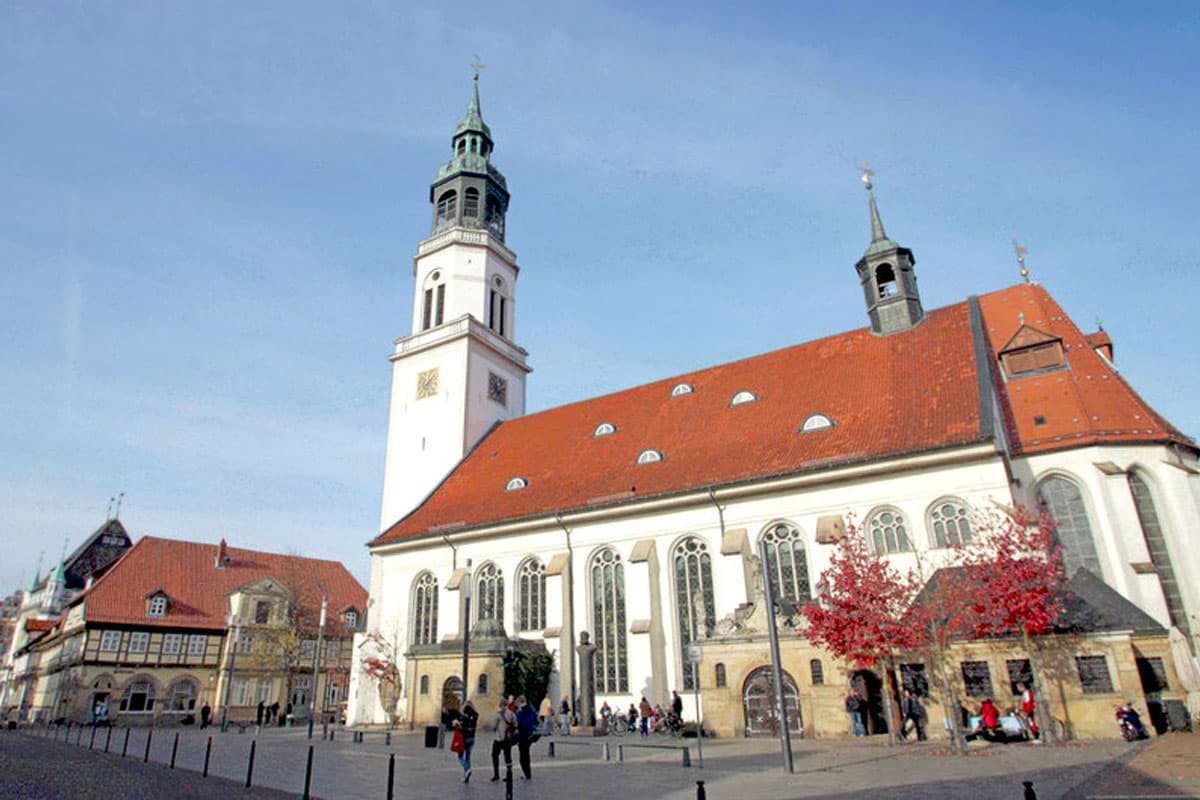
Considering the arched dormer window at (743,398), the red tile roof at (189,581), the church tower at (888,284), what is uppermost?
the church tower at (888,284)

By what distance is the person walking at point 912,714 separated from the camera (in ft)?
53.0

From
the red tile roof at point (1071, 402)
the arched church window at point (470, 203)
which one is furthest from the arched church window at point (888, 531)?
the arched church window at point (470, 203)

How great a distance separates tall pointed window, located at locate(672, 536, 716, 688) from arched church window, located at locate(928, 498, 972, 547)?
663cm

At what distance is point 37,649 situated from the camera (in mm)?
49594

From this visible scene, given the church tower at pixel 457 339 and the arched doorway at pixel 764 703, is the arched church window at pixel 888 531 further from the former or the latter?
the church tower at pixel 457 339

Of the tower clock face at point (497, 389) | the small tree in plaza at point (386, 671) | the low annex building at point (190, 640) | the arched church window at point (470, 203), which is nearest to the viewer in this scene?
the small tree in plaza at point (386, 671)

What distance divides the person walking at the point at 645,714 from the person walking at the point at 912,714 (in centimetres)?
727

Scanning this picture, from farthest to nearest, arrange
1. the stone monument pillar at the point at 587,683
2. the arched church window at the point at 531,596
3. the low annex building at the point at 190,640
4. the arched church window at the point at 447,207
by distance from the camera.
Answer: the arched church window at the point at 447,207 < the low annex building at the point at 190,640 < the arched church window at the point at 531,596 < the stone monument pillar at the point at 587,683

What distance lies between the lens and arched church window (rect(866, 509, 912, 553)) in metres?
20.1

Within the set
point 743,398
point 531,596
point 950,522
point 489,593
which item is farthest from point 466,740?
point 743,398

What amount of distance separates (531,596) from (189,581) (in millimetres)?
26431

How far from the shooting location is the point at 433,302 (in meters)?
37.7

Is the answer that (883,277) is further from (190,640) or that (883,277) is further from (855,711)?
(190,640)

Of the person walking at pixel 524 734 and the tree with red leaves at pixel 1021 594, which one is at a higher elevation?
the tree with red leaves at pixel 1021 594
